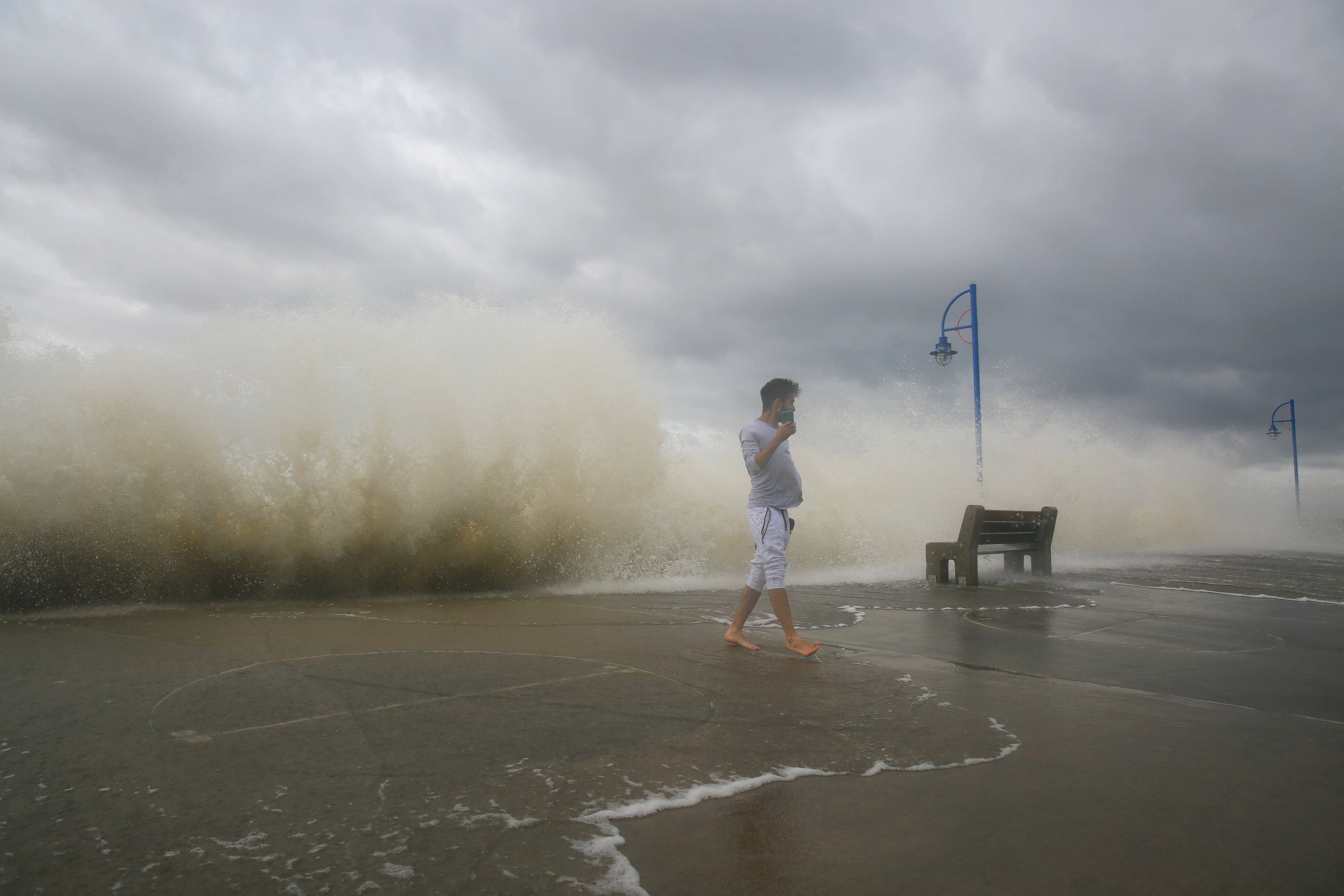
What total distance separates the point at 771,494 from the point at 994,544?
6132 mm

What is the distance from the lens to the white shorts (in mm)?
4645

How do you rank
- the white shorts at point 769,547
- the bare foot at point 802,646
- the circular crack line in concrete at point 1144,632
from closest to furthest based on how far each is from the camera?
the bare foot at point 802,646, the white shorts at point 769,547, the circular crack line in concrete at point 1144,632

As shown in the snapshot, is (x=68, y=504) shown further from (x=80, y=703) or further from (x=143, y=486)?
(x=80, y=703)

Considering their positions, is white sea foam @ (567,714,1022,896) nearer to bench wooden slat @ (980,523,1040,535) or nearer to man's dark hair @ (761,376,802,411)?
man's dark hair @ (761,376,802,411)

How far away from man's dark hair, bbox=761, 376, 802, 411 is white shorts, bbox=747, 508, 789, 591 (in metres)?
0.70

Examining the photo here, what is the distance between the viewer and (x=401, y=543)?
800 centimetres

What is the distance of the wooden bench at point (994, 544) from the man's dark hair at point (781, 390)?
16.4ft

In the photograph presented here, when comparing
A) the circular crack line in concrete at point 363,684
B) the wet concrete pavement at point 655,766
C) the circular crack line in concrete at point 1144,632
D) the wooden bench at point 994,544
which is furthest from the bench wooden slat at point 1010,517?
the circular crack line in concrete at point 363,684

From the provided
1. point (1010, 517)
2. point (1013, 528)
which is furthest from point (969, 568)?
point (1013, 528)

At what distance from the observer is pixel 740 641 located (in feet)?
15.2

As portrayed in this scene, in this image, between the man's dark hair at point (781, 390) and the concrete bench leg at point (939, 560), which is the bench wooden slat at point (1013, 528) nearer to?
the concrete bench leg at point (939, 560)

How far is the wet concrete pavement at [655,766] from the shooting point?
5.76 feet

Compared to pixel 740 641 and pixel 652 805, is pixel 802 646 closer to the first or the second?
pixel 740 641

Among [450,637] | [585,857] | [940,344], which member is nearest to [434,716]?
[585,857]
